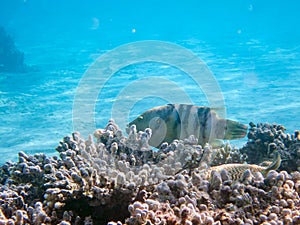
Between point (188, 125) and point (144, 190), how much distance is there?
1.42 meters

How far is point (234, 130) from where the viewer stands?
3699 mm

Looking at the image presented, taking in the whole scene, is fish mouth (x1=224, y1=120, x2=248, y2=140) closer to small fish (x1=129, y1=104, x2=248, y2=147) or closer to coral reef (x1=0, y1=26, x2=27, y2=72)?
small fish (x1=129, y1=104, x2=248, y2=147)

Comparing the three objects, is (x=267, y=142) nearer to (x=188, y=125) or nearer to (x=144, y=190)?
(x=188, y=125)

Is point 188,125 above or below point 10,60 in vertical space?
below

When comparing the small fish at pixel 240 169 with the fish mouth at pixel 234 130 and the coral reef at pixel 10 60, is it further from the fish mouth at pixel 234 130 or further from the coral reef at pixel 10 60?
the coral reef at pixel 10 60

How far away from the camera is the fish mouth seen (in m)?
3.67

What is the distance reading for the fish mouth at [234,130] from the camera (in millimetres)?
3672

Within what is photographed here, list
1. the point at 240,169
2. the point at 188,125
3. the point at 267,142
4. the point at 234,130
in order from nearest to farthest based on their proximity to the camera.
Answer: the point at 240,169 < the point at 234,130 < the point at 188,125 < the point at 267,142

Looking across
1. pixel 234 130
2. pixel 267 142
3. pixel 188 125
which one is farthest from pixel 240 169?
pixel 267 142

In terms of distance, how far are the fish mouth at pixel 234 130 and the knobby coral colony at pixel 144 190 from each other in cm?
40

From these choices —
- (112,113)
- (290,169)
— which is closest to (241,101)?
(112,113)

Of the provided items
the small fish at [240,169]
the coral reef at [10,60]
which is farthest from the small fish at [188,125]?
the coral reef at [10,60]

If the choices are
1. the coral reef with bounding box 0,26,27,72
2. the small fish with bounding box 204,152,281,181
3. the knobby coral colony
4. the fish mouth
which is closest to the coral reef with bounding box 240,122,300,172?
the fish mouth

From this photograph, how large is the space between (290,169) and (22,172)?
327 cm
